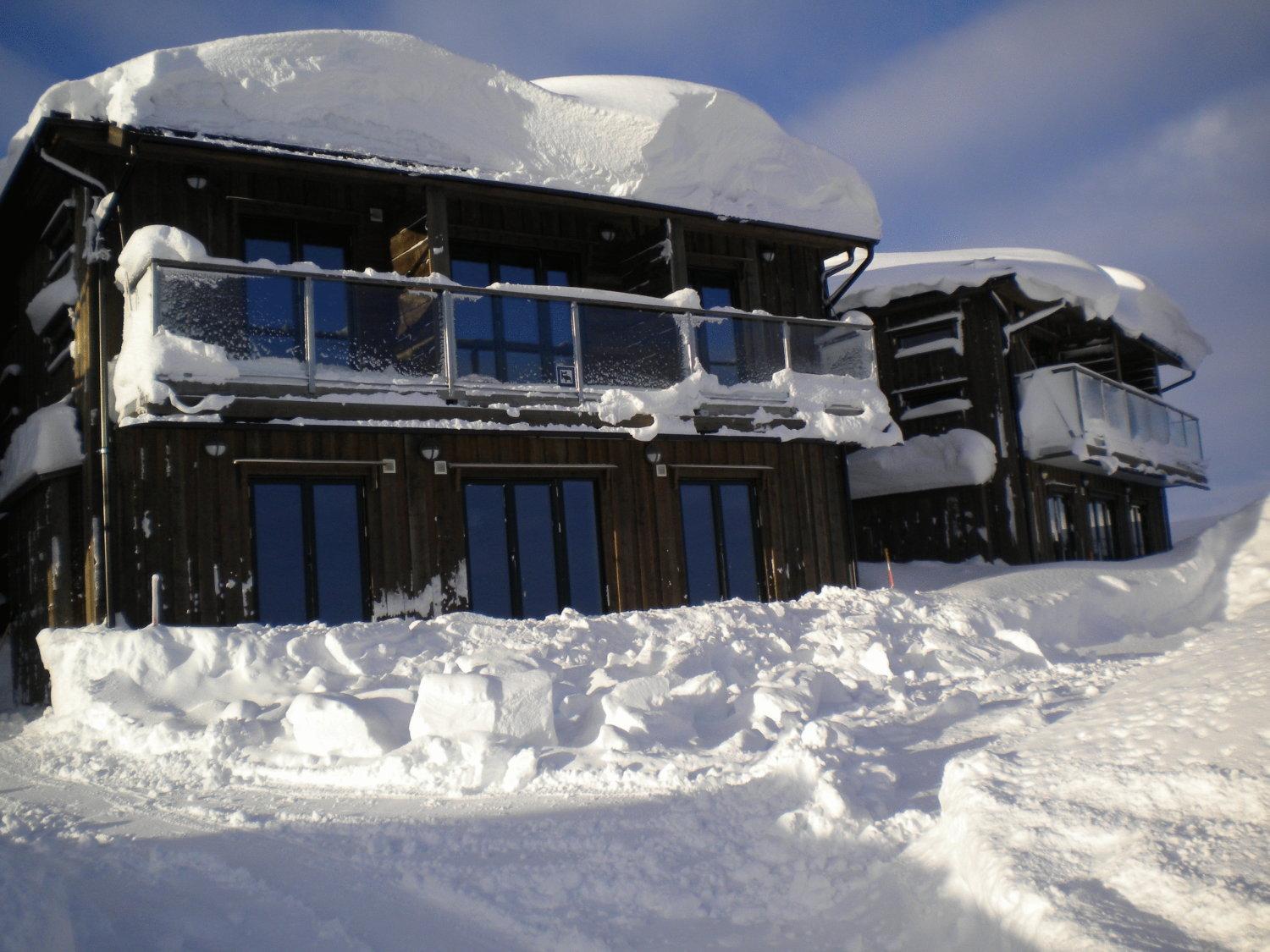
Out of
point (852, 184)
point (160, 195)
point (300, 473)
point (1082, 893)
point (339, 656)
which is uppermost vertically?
point (852, 184)

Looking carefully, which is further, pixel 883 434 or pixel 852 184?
pixel 852 184

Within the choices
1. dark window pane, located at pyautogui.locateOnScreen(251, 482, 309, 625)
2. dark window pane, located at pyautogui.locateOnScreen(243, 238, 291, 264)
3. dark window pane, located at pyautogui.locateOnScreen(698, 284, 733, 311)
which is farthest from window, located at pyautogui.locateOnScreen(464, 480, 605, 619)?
dark window pane, located at pyautogui.locateOnScreen(698, 284, 733, 311)

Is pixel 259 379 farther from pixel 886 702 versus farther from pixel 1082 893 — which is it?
pixel 1082 893

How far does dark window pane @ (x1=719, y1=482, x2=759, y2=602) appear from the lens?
45.0ft

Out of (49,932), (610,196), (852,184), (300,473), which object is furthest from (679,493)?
(49,932)

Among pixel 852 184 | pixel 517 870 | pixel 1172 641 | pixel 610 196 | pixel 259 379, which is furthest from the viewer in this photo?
pixel 852 184

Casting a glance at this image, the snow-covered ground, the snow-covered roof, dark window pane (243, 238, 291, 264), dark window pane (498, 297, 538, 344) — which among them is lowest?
the snow-covered ground

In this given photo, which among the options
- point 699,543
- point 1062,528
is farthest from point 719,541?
point 1062,528

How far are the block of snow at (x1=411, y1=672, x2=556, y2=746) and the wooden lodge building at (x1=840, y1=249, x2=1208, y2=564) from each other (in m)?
Result: 13.0

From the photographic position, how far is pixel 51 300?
12.2 metres

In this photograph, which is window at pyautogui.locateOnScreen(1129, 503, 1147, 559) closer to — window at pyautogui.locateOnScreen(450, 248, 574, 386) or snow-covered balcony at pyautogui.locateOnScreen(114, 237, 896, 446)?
snow-covered balcony at pyautogui.locateOnScreen(114, 237, 896, 446)

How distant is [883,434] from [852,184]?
3849mm

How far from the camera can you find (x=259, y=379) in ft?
33.2

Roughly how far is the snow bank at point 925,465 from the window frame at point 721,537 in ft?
17.5
